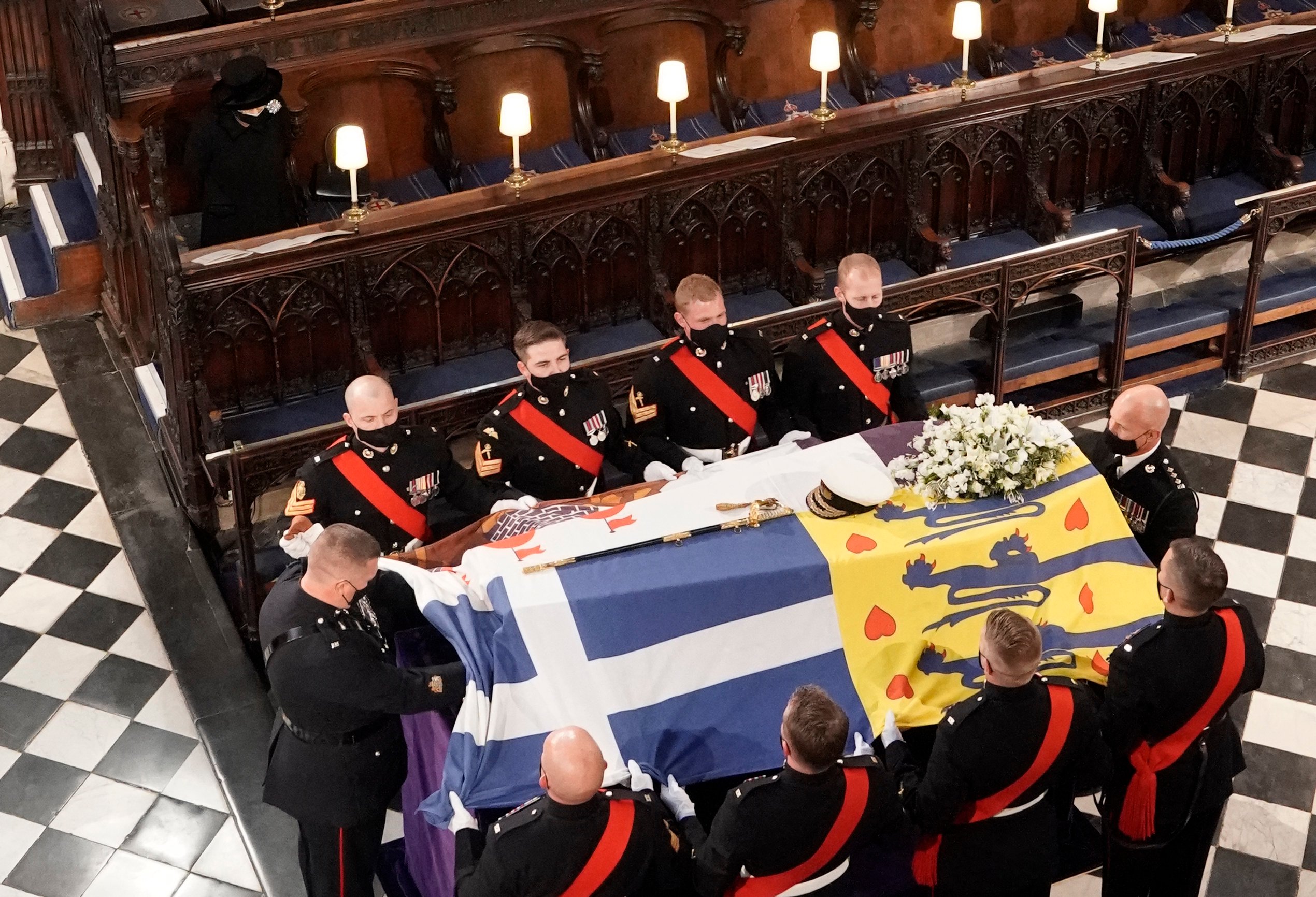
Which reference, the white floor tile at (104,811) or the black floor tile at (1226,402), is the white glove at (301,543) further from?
the black floor tile at (1226,402)

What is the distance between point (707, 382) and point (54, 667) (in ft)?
8.58

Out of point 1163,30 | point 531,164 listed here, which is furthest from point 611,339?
point 1163,30

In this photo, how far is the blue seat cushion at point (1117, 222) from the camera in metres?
7.81

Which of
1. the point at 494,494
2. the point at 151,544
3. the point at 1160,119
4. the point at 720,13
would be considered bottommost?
the point at 151,544

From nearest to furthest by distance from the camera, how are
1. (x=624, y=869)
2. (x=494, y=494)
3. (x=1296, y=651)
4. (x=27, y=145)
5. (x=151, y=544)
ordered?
1. (x=624, y=869)
2. (x=494, y=494)
3. (x=1296, y=651)
4. (x=151, y=544)
5. (x=27, y=145)

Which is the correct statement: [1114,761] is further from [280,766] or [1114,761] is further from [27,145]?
[27,145]

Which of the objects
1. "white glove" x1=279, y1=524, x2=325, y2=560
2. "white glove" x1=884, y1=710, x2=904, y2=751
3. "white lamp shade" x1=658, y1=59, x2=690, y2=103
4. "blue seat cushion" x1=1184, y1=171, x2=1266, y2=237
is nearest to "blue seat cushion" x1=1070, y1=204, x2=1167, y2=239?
"blue seat cushion" x1=1184, y1=171, x2=1266, y2=237

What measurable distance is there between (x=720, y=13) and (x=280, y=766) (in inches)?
185

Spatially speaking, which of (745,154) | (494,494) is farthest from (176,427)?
(745,154)

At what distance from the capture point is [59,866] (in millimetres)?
5359

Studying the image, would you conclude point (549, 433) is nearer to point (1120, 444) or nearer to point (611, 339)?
point (611, 339)

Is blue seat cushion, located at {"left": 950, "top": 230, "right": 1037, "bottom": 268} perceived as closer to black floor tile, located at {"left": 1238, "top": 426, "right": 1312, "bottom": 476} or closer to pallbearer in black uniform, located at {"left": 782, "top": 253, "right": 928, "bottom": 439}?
black floor tile, located at {"left": 1238, "top": 426, "right": 1312, "bottom": 476}

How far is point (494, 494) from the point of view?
5750mm

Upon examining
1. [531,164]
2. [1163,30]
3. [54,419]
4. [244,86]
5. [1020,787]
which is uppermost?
[244,86]
